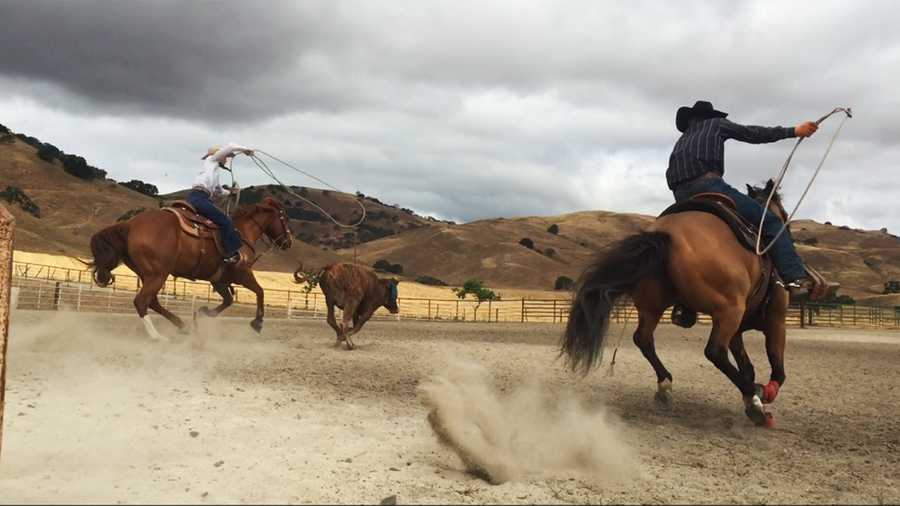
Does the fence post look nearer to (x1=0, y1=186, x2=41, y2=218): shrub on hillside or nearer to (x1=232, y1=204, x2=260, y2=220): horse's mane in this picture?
(x1=232, y1=204, x2=260, y2=220): horse's mane

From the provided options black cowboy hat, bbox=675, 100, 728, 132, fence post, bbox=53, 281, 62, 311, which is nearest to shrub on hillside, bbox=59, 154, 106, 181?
fence post, bbox=53, 281, 62, 311

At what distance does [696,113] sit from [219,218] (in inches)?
268

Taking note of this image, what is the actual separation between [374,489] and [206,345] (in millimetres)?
6545

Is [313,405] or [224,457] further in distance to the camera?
[313,405]

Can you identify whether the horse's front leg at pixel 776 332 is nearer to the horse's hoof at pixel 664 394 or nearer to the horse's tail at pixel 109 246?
the horse's hoof at pixel 664 394

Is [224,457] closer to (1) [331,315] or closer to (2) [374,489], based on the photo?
(2) [374,489]

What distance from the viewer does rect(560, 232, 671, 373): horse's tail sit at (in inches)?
227

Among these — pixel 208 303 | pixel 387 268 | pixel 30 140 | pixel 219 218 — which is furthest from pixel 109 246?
pixel 30 140

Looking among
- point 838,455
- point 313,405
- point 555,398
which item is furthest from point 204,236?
point 838,455

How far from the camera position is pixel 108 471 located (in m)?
3.66

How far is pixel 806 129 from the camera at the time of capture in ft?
21.6

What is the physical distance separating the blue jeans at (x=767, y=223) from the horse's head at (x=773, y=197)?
577mm

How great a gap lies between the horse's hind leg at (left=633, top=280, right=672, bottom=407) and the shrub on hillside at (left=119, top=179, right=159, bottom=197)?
93047mm

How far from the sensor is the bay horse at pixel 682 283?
225 inches
